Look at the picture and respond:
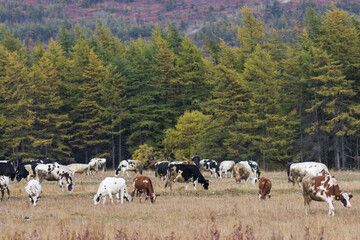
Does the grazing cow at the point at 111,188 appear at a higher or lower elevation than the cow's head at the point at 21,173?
lower

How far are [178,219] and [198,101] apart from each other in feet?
162

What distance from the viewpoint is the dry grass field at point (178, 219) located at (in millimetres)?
12188

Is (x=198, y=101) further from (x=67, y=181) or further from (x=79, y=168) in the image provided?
(x=67, y=181)

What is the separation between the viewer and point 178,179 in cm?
2805

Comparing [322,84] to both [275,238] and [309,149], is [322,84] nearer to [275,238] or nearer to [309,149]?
[309,149]

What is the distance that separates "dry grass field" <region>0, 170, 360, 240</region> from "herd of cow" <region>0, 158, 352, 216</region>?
58 cm

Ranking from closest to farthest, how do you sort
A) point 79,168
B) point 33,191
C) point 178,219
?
point 178,219 → point 33,191 → point 79,168

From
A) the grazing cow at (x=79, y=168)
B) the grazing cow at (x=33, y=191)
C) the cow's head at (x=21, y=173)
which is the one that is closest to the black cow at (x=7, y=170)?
the cow's head at (x=21, y=173)

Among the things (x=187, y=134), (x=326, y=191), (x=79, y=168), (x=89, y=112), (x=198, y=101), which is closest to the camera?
(x=326, y=191)

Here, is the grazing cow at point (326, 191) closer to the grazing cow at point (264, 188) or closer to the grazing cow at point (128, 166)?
the grazing cow at point (264, 188)

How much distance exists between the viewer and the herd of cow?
16438mm

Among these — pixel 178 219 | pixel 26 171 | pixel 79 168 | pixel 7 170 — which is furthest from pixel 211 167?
pixel 178 219

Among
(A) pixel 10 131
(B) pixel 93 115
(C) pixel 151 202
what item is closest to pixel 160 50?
(B) pixel 93 115

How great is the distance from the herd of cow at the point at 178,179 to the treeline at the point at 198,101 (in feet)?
40.7
